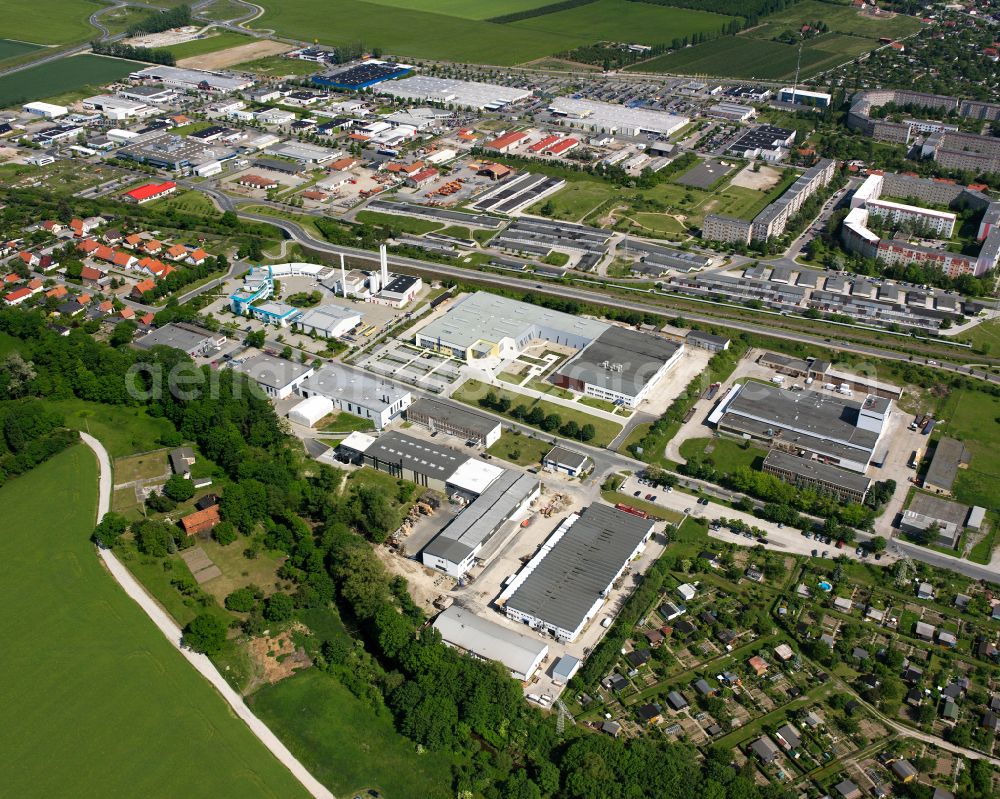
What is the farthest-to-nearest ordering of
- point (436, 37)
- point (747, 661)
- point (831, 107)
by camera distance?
point (436, 37)
point (831, 107)
point (747, 661)

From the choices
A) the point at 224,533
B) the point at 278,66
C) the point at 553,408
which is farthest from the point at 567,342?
the point at 278,66

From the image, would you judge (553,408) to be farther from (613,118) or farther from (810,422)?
(613,118)

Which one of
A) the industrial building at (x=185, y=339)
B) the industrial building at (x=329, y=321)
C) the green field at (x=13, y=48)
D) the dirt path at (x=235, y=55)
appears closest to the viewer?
the industrial building at (x=185, y=339)

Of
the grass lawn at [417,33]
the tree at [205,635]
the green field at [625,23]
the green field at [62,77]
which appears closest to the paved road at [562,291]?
the tree at [205,635]

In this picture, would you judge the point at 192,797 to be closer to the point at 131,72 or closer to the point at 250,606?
the point at 250,606

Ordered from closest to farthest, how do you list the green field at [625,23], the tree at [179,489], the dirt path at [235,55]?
the tree at [179,489] → the dirt path at [235,55] → the green field at [625,23]

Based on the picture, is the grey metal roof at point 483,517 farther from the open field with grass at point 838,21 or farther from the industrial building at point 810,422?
the open field with grass at point 838,21

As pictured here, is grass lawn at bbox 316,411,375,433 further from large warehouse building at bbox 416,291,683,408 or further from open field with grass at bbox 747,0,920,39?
open field with grass at bbox 747,0,920,39

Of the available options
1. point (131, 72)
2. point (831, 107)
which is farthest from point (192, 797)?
point (131, 72)
